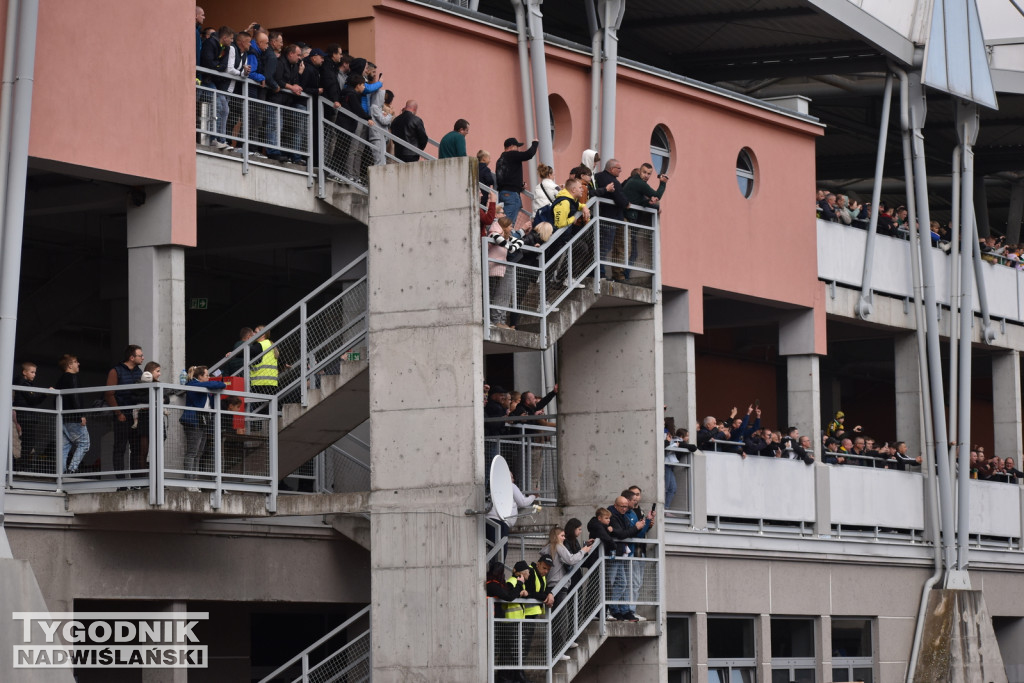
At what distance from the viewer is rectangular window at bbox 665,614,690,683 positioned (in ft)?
97.5

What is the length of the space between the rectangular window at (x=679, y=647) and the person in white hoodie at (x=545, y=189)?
308 inches

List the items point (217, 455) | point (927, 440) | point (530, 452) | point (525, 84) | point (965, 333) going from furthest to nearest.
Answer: point (965, 333)
point (927, 440)
point (525, 84)
point (530, 452)
point (217, 455)

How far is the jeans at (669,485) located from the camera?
29.2 meters

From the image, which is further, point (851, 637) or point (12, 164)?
point (851, 637)

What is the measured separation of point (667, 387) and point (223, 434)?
1107cm

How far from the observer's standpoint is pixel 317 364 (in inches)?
912

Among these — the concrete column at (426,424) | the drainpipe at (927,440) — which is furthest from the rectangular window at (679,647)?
the concrete column at (426,424)

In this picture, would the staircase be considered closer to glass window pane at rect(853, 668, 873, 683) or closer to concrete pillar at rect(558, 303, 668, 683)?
concrete pillar at rect(558, 303, 668, 683)

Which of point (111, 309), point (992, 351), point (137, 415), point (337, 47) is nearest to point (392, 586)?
point (137, 415)

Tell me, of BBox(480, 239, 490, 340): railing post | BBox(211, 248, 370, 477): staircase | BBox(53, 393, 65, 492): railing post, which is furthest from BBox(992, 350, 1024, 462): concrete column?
BBox(53, 393, 65, 492): railing post

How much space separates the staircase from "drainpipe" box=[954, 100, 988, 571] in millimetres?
15062

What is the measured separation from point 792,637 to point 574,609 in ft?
31.7

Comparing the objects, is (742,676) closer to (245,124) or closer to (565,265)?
(565,265)

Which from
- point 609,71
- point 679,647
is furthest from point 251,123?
point 679,647
